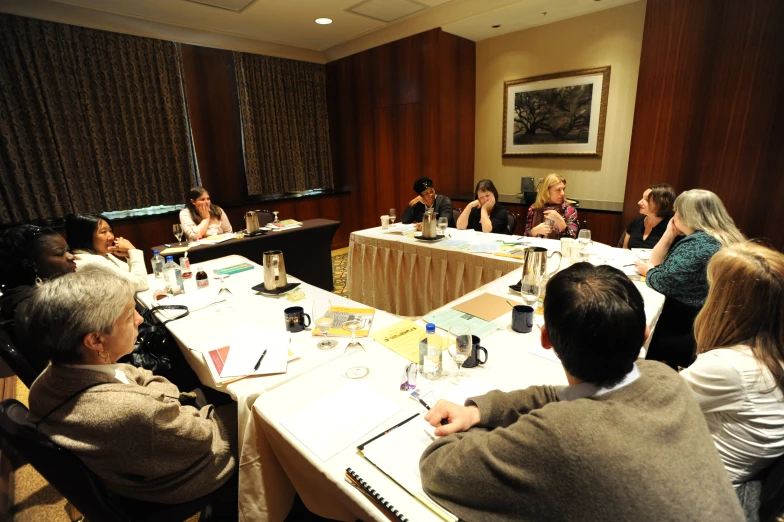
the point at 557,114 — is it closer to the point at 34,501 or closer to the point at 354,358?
the point at 354,358

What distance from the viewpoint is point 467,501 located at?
2.39ft

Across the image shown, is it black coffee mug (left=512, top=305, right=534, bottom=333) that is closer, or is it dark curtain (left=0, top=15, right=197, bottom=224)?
black coffee mug (left=512, top=305, right=534, bottom=333)

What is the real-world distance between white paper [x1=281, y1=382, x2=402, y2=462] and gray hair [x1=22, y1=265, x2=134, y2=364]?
22.4 inches

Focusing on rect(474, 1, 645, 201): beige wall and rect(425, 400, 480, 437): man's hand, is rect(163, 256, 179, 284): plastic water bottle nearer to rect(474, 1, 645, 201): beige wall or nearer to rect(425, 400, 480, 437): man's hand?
rect(425, 400, 480, 437): man's hand

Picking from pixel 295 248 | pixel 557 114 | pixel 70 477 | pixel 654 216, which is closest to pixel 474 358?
pixel 70 477

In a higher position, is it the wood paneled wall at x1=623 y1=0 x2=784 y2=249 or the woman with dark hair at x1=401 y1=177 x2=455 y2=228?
the wood paneled wall at x1=623 y1=0 x2=784 y2=249

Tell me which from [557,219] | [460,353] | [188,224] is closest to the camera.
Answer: [460,353]

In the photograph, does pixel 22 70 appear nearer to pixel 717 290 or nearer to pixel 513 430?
pixel 513 430

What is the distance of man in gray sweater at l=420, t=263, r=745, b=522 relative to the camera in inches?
22.8

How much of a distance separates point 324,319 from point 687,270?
5.67ft

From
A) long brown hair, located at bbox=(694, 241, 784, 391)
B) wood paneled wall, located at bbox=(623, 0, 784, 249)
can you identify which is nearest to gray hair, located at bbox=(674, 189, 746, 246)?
long brown hair, located at bbox=(694, 241, 784, 391)

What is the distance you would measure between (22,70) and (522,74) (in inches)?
205

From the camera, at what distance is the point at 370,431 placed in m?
1.01

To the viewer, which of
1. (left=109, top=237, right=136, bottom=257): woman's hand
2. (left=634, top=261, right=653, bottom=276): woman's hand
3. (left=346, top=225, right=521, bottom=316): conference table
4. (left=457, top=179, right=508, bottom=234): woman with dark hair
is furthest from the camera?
(left=457, top=179, right=508, bottom=234): woman with dark hair
